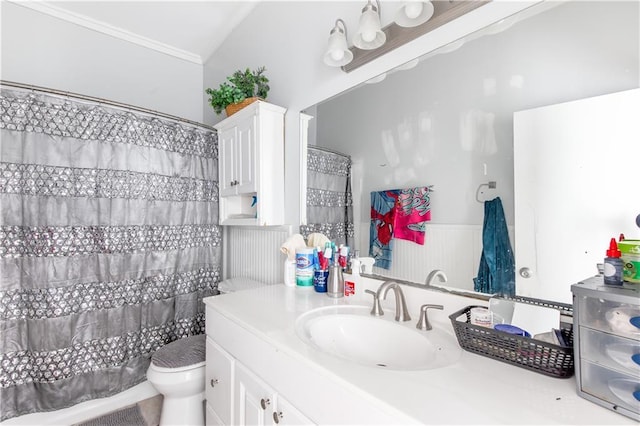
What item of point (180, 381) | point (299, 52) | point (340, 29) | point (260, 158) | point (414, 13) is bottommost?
point (180, 381)

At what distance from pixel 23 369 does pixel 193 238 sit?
1.03 m

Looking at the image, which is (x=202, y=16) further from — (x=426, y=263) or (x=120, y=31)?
(x=426, y=263)

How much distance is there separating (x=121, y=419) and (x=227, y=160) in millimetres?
1614

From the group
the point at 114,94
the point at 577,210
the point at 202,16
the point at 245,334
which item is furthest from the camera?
the point at 114,94

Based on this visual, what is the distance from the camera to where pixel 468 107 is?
104 cm

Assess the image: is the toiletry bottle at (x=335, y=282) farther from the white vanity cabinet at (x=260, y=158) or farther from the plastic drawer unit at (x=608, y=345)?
the plastic drawer unit at (x=608, y=345)

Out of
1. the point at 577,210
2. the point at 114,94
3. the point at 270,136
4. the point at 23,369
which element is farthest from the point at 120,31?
the point at 577,210

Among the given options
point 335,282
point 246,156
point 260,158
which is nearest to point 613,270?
point 335,282

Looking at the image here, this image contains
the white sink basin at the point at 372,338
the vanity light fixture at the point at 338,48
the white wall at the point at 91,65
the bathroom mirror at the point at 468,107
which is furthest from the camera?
the white wall at the point at 91,65

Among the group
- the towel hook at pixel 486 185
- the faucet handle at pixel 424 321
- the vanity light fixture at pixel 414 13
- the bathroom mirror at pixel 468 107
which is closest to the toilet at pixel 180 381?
the bathroom mirror at pixel 468 107

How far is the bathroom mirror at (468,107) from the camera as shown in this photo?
2.59 ft

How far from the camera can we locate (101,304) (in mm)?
1728

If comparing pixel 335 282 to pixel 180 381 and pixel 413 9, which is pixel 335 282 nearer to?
pixel 180 381

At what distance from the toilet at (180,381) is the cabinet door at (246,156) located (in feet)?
3.06
